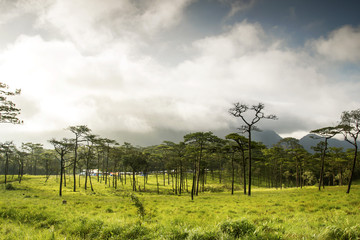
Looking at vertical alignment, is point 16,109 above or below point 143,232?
above

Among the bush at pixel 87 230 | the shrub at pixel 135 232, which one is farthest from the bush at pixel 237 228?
the bush at pixel 87 230

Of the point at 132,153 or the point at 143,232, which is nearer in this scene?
the point at 143,232

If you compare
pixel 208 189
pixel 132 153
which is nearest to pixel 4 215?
pixel 132 153

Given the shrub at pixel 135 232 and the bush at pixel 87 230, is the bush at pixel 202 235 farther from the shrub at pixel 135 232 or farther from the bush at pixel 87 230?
the bush at pixel 87 230

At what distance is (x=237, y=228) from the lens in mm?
6234

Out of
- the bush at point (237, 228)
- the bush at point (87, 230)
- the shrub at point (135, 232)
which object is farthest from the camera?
the bush at point (87, 230)

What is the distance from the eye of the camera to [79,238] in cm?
679

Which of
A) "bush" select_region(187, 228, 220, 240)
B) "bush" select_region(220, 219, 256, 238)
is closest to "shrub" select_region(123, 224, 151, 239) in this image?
"bush" select_region(187, 228, 220, 240)

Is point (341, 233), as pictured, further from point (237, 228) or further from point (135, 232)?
point (135, 232)

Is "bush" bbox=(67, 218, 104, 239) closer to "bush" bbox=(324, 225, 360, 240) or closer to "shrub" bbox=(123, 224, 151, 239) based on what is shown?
"shrub" bbox=(123, 224, 151, 239)

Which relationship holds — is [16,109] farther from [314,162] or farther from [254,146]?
→ [314,162]

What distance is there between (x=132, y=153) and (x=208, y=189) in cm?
2683

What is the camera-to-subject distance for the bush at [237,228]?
5970mm

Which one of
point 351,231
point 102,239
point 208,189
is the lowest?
point 208,189
